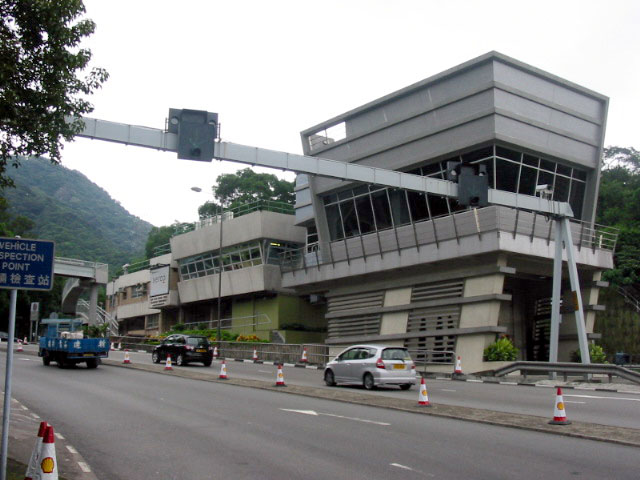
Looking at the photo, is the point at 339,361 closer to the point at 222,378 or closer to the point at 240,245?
the point at 222,378

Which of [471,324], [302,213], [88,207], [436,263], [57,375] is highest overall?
[88,207]

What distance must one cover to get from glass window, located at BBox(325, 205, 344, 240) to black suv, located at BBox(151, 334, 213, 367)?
40.7ft

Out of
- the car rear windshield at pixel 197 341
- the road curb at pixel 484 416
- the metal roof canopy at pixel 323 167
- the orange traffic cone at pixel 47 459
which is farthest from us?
the car rear windshield at pixel 197 341

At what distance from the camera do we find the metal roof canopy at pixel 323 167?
722 inches

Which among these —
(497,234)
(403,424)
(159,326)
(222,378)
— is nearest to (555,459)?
(403,424)

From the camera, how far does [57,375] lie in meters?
25.8

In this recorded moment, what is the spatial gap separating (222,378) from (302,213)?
25.5 meters

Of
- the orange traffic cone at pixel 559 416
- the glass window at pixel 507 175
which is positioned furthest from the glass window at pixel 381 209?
the orange traffic cone at pixel 559 416

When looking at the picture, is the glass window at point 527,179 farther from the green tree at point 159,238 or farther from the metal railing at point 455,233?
the green tree at point 159,238

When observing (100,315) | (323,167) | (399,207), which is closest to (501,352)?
(399,207)

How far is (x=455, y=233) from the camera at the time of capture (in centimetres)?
3438

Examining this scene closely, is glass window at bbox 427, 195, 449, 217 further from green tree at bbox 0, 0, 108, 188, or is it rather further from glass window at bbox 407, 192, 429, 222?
green tree at bbox 0, 0, 108, 188

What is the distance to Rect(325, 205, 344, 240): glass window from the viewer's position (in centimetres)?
4266

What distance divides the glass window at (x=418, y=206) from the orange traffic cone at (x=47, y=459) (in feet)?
103
